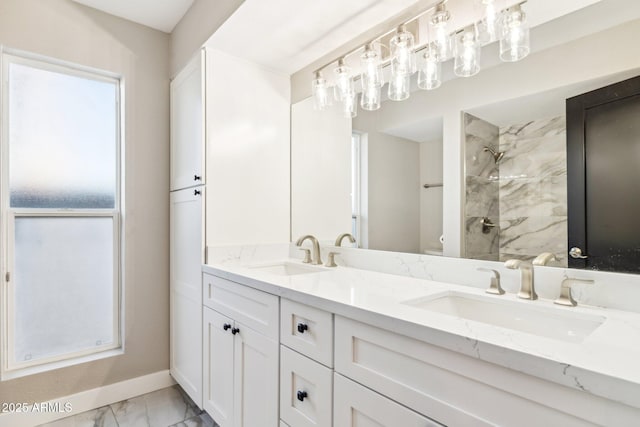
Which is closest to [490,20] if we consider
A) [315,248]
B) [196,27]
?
[315,248]

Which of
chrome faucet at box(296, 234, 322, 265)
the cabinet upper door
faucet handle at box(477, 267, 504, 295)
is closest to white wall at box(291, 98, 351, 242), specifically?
chrome faucet at box(296, 234, 322, 265)

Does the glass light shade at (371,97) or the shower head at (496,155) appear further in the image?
the glass light shade at (371,97)

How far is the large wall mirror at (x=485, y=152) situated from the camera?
43.6 inches

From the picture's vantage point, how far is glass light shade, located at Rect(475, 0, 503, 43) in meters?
1.20

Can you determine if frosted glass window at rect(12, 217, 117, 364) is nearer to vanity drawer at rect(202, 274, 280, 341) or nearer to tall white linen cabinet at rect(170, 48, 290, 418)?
tall white linen cabinet at rect(170, 48, 290, 418)

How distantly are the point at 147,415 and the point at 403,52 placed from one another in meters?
2.42

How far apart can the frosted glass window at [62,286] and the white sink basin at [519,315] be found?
80.6 inches

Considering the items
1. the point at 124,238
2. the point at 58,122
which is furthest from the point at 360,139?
the point at 58,122

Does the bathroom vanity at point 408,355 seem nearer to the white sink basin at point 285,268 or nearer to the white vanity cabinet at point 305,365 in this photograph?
the white vanity cabinet at point 305,365

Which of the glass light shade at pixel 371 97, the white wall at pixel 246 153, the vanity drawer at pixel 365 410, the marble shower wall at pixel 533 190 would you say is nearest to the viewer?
the vanity drawer at pixel 365 410

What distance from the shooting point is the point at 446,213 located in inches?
57.3

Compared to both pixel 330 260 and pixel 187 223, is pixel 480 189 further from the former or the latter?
pixel 187 223

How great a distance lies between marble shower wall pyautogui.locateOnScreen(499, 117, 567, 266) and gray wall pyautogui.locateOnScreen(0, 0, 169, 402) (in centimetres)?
209

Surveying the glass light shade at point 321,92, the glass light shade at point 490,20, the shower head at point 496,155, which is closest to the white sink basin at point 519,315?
the shower head at point 496,155
